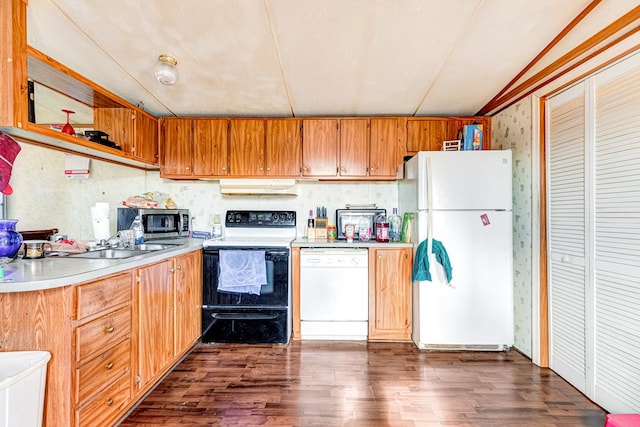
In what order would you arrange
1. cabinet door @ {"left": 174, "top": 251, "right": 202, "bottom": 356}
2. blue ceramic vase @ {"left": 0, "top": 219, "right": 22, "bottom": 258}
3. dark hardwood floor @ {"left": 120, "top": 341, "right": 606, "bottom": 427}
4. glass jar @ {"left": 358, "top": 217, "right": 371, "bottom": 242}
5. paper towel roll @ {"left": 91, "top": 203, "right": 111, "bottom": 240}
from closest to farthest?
blue ceramic vase @ {"left": 0, "top": 219, "right": 22, "bottom": 258} → dark hardwood floor @ {"left": 120, "top": 341, "right": 606, "bottom": 427} → paper towel roll @ {"left": 91, "top": 203, "right": 111, "bottom": 240} → cabinet door @ {"left": 174, "top": 251, "right": 202, "bottom": 356} → glass jar @ {"left": 358, "top": 217, "right": 371, "bottom": 242}

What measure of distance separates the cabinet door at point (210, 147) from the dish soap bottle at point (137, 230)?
2.28 ft

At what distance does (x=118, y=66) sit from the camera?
201 cm

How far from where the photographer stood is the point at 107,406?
1.49 m

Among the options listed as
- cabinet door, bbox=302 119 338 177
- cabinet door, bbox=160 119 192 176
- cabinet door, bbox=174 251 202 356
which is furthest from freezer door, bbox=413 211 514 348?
cabinet door, bbox=160 119 192 176

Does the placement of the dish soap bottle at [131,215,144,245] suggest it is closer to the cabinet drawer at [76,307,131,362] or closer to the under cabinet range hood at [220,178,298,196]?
the under cabinet range hood at [220,178,298,196]

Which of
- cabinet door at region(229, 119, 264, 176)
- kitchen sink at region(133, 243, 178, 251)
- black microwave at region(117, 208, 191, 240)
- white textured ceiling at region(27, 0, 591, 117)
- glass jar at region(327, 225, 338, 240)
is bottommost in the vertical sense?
kitchen sink at region(133, 243, 178, 251)

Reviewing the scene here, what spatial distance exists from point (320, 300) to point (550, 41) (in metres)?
2.57

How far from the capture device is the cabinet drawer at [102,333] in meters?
1.32

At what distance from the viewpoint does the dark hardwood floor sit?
65.8 inches

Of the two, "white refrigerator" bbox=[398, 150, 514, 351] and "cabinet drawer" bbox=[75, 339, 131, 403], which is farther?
Answer: "white refrigerator" bbox=[398, 150, 514, 351]

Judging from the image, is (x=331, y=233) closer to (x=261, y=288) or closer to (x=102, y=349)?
(x=261, y=288)

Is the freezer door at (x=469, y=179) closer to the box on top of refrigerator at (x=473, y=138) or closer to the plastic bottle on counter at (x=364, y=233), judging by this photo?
Result: the box on top of refrigerator at (x=473, y=138)

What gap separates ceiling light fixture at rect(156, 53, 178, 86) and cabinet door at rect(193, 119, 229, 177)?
→ 0.95 m

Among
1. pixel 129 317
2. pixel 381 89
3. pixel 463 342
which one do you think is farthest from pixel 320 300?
pixel 381 89
